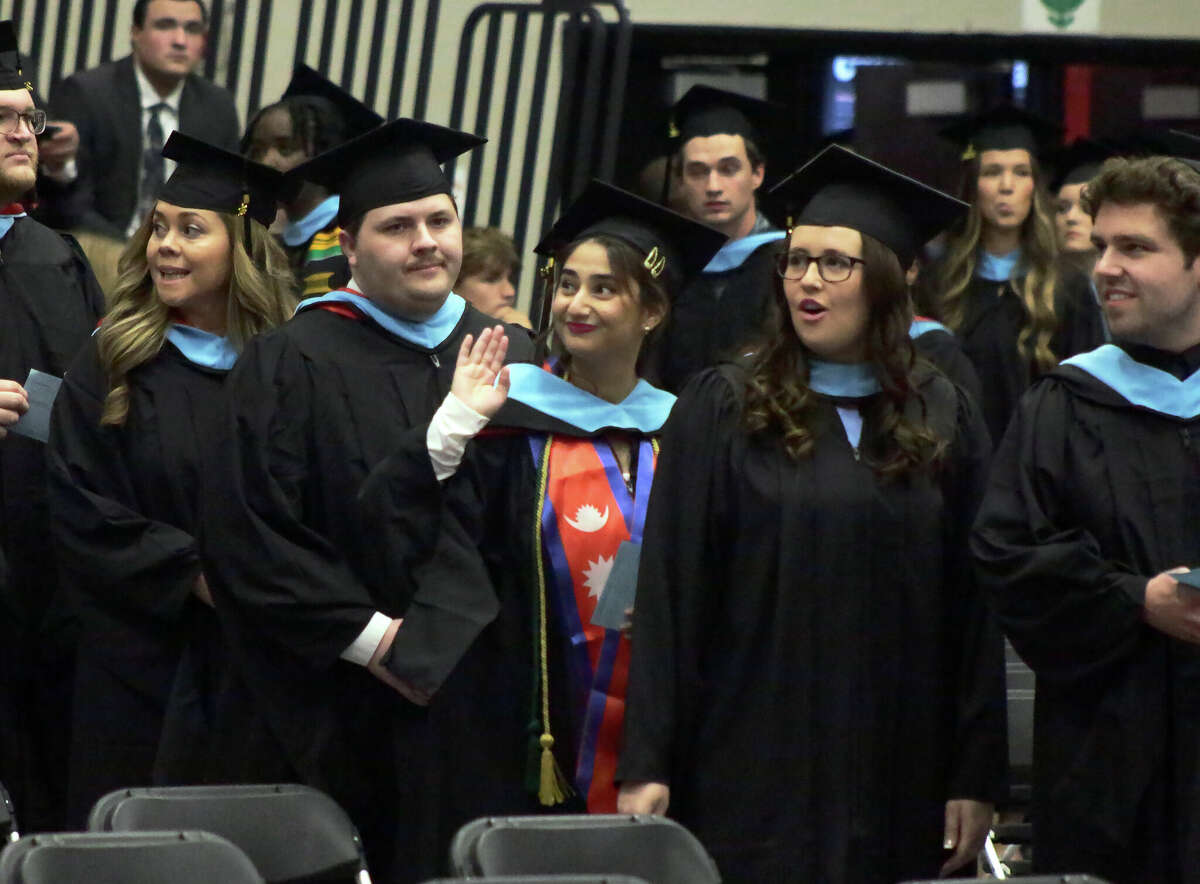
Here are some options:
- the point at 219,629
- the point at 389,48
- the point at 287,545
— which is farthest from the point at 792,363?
the point at 389,48

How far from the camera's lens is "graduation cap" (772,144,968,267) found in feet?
13.5

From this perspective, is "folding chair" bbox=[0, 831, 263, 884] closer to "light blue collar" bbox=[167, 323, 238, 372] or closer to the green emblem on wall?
"light blue collar" bbox=[167, 323, 238, 372]

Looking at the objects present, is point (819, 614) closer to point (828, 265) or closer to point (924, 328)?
point (828, 265)

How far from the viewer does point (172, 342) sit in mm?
4871

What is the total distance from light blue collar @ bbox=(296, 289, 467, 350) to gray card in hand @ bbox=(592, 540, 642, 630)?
0.75 meters

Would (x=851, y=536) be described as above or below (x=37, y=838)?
above

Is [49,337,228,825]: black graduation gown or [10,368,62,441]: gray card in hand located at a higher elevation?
[10,368,62,441]: gray card in hand

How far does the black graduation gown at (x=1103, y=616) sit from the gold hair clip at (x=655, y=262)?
3.16 feet

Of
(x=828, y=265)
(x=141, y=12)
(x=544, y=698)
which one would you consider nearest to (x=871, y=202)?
(x=828, y=265)

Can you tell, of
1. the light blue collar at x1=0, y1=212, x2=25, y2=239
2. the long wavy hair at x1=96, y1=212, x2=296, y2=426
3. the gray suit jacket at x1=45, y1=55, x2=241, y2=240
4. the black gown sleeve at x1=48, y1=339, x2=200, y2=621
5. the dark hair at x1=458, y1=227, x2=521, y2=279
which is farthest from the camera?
the gray suit jacket at x1=45, y1=55, x2=241, y2=240

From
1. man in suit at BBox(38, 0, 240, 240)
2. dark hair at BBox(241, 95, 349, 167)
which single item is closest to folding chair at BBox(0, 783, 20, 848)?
dark hair at BBox(241, 95, 349, 167)

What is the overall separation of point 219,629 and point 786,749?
1537 mm

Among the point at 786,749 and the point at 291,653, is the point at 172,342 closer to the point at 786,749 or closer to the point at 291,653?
the point at 291,653

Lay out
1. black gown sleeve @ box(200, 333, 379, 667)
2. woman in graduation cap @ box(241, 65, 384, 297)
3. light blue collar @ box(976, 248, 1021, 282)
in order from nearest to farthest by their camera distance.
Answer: black gown sleeve @ box(200, 333, 379, 667) < woman in graduation cap @ box(241, 65, 384, 297) < light blue collar @ box(976, 248, 1021, 282)
